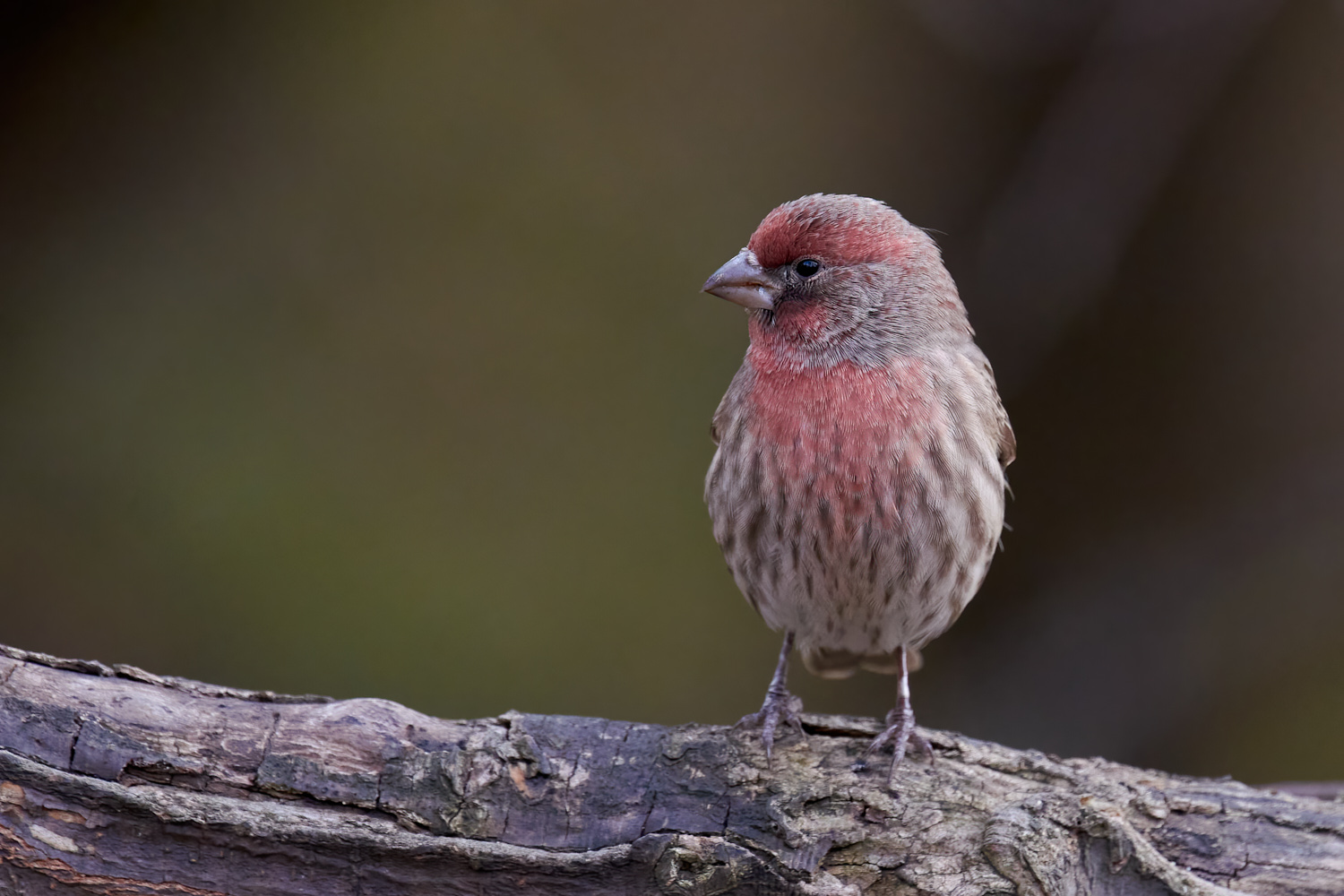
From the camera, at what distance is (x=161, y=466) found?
4984 mm

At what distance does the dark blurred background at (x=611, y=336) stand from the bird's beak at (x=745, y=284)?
1580 millimetres

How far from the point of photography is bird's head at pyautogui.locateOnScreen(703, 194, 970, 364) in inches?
151

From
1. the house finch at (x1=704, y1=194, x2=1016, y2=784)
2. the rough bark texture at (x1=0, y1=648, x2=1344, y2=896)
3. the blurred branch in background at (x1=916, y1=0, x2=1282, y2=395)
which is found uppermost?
the blurred branch in background at (x1=916, y1=0, x2=1282, y2=395)

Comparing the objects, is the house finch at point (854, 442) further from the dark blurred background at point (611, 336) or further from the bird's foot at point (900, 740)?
the dark blurred background at point (611, 336)

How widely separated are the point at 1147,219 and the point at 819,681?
2966mm

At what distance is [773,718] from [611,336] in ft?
8.02

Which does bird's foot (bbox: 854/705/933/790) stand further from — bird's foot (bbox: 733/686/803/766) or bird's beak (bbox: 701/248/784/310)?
bird's beak (bbox: 701/248/784/310)

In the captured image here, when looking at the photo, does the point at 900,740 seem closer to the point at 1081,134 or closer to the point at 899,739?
the point at 899,739

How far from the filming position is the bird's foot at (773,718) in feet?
11.4

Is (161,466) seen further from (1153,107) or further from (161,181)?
(1153,107)

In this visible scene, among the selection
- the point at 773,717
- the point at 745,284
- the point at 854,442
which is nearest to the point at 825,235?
the point at 745,284

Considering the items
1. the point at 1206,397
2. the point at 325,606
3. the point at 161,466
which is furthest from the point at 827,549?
the point at 1206,397

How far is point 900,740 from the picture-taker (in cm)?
349

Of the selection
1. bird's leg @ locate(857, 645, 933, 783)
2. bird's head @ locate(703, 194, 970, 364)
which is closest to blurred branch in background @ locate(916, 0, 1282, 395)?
bird's head @ locate(703, 194, 970, 364)
